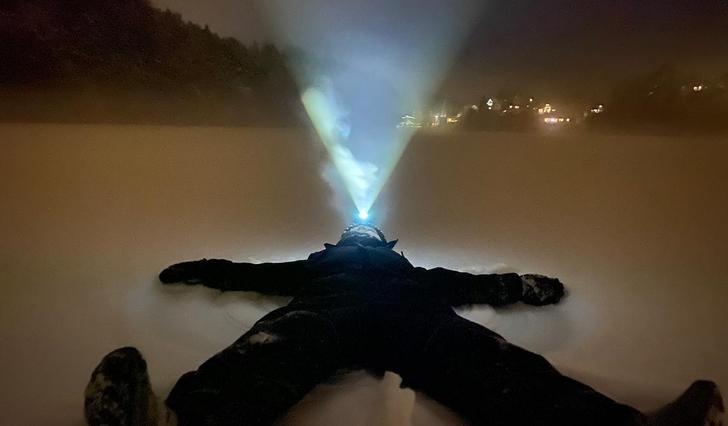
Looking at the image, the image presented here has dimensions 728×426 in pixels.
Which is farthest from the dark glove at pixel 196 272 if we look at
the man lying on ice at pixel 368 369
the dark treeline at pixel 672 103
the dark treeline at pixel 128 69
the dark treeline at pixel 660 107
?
the dark treeline at pixel 672 103

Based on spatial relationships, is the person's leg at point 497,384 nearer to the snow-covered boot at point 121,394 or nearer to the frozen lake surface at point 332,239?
the frozen lake surface at point 332,239

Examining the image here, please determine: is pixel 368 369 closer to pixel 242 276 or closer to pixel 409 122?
pixel 242 276

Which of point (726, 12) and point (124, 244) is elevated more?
point (726, 12)

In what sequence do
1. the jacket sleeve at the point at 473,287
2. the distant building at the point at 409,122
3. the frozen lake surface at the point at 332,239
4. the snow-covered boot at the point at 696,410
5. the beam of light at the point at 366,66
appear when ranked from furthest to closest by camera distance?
the distant building at the point at 409,122 → the beam of light at the point at 366,66 → the jacket sleeve at the point at 473,287 → the frozen lake surface at the point at 332,239 → the snow-covered boot at the point at 696,410

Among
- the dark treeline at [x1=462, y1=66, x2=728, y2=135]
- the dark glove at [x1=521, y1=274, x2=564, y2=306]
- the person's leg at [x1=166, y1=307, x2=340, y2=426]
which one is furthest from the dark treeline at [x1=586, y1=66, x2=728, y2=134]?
the person's leg at [x1=166, y1=307, x2=340, y2=426]

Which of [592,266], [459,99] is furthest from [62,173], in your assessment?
[592,266]

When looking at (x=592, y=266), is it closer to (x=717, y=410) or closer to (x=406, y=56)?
(x=717, y=410)

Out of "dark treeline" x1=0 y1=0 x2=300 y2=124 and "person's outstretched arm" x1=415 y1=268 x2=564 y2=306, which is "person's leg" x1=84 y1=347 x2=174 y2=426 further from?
"dark treeline" x1=0 y1=0 x2=300 y2=124

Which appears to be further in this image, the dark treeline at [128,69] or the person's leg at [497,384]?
the dark treeline at [128,69]
